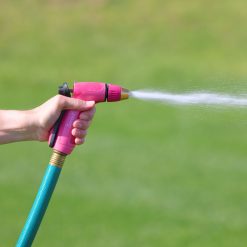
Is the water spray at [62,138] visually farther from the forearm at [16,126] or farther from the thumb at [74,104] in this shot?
the forearm at [16,126]

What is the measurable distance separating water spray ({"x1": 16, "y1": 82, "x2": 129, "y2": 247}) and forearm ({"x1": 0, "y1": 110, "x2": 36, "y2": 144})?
0.19 metres

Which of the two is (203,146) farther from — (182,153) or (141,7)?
(141,7)

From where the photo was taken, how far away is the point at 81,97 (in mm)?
3867

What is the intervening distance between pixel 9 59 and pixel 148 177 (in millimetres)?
6609

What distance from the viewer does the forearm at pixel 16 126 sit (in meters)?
4.04

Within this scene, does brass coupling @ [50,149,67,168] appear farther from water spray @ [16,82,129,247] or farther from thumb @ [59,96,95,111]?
thumb @ [59,96,95,111]

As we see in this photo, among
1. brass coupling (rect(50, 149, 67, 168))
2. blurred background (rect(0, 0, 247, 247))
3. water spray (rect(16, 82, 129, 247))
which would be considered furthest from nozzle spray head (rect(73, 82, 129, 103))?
blurred background (rect(0, 0, 247, 247))

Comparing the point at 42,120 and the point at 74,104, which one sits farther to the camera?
the point at 42,120

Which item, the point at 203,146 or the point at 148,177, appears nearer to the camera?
the point at 148,177

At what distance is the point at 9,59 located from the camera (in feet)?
48.4

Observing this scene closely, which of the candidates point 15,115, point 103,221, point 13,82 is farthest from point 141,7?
point 15,115

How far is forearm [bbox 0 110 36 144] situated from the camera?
13.3ft

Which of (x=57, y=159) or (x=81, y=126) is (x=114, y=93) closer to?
(x=81, y=126)

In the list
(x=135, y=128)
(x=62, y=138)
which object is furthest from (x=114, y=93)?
(x=135, y=128)
